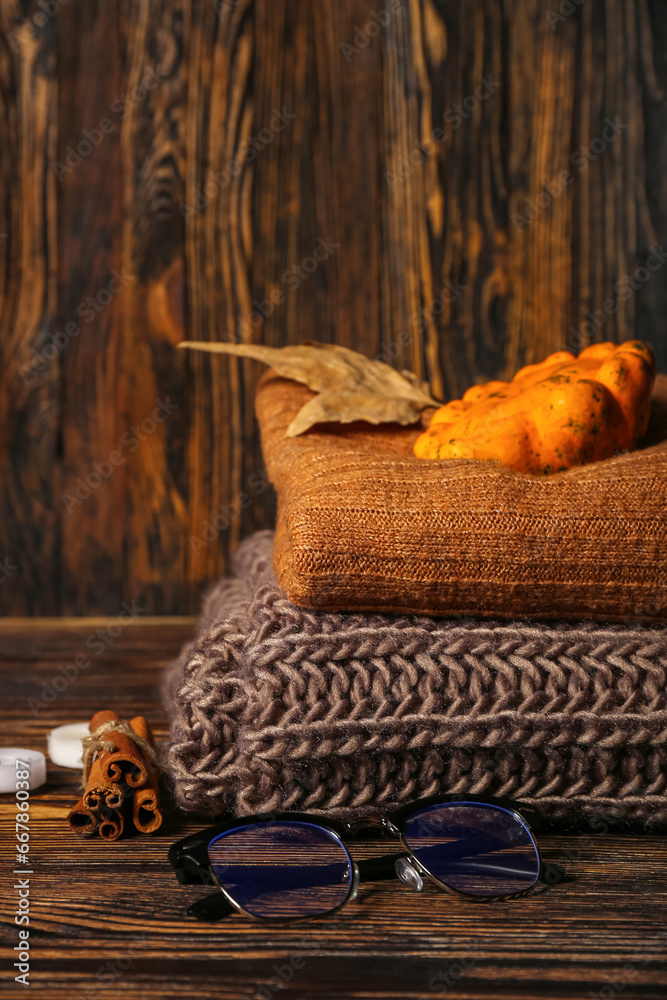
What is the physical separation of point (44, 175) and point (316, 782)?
1.24m

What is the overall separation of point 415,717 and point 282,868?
146 mm

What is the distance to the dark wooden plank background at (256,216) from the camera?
4.99ft

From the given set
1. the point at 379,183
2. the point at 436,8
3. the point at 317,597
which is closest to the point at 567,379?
the point at 317,597

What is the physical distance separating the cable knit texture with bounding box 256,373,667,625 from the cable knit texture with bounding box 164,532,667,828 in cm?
2

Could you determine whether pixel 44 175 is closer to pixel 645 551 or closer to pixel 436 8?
pixel 436 8

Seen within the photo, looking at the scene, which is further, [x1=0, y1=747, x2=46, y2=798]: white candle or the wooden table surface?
[x1=0, y1=747, x2=46, y2=798]: white candle

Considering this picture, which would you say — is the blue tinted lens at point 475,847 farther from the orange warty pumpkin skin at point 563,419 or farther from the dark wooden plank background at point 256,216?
the dark wooden plank background at point 256,216

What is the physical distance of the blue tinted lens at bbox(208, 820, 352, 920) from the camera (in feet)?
1.94

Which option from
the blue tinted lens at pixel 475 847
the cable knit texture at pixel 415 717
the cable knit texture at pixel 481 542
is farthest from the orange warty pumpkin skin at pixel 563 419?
the blue tinted lens at pixel 475 847

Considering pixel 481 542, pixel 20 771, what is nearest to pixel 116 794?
pixel 20 771

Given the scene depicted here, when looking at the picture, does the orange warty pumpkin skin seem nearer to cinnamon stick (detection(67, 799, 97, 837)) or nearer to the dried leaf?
the dried leaf

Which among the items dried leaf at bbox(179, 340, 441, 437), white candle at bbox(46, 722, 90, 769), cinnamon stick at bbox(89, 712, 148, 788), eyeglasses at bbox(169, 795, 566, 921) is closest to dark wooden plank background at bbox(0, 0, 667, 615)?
dried leaf at bbox(179, 340, 441, 437)

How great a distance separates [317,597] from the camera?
2.26ft

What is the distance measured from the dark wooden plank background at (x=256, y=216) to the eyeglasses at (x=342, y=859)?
1008mm
